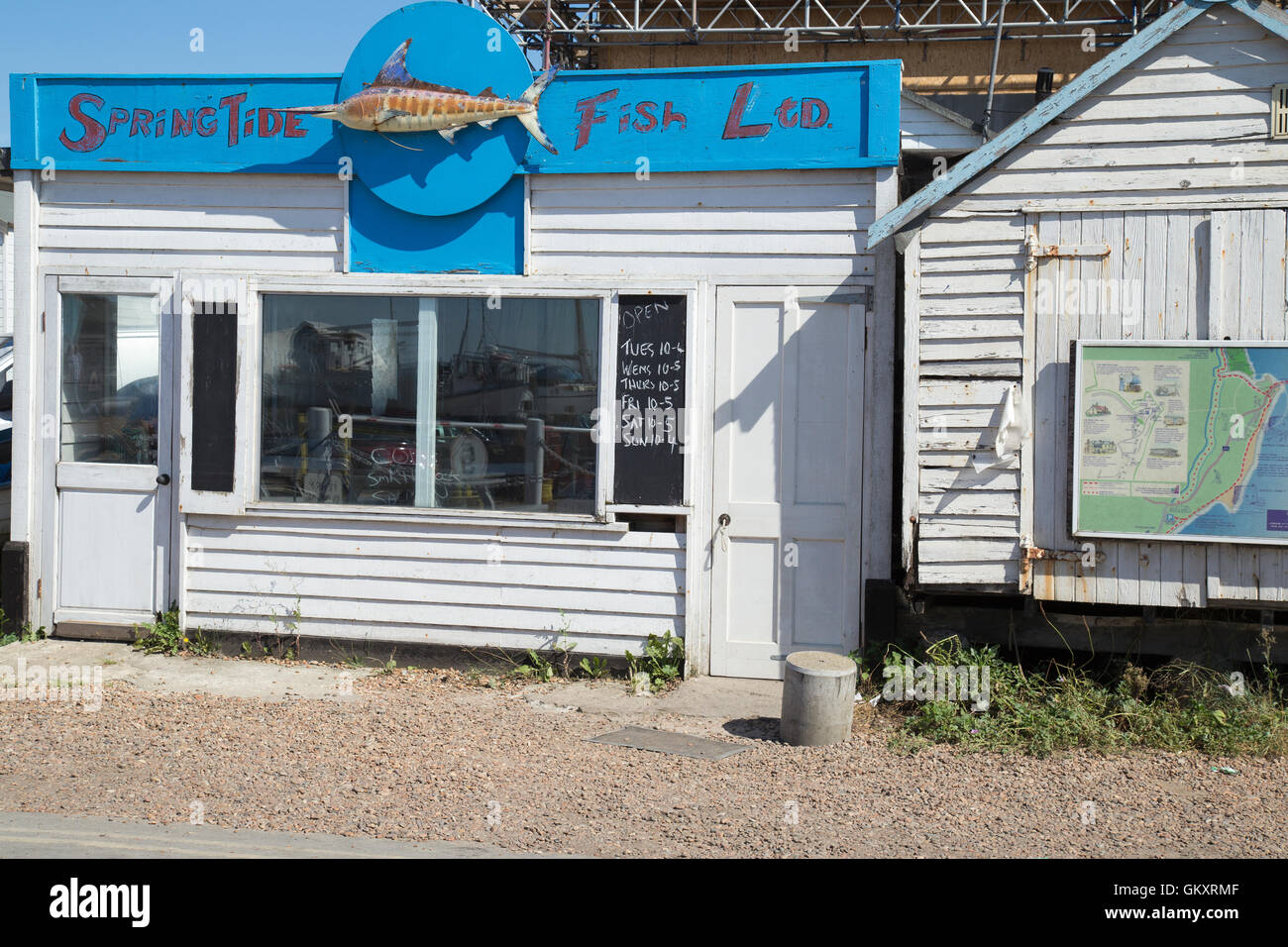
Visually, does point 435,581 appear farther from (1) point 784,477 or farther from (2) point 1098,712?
(2) point 1098,712

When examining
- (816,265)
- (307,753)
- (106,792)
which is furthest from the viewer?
(816,265)

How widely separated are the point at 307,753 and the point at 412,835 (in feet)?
4.27

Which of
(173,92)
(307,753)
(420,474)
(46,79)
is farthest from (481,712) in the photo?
(46,79)

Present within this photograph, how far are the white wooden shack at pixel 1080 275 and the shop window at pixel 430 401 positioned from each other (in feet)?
7.14

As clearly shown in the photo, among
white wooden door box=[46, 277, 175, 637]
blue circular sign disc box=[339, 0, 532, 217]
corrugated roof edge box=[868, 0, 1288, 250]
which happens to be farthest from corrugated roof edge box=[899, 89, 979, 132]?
white wooden door box=[46, 277, 175, 637]

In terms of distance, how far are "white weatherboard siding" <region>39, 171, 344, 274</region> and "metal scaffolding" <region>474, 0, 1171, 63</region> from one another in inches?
241

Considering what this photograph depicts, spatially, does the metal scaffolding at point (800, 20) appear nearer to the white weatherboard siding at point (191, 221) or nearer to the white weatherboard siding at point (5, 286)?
the white weatherboard siding at point (191, 221)

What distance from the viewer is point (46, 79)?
26.2 feet

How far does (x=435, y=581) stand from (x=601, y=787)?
2.66m

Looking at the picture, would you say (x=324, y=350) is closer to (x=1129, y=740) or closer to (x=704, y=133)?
(x=704, y=133)

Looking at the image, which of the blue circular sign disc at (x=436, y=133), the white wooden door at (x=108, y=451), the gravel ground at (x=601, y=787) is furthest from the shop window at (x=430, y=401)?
the gravel ground at (x=601, y=787)

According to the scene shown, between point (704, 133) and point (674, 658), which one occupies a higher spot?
point (704, 133)

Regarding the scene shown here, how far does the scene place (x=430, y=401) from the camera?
7.68 metres

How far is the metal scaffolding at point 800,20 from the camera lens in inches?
518
